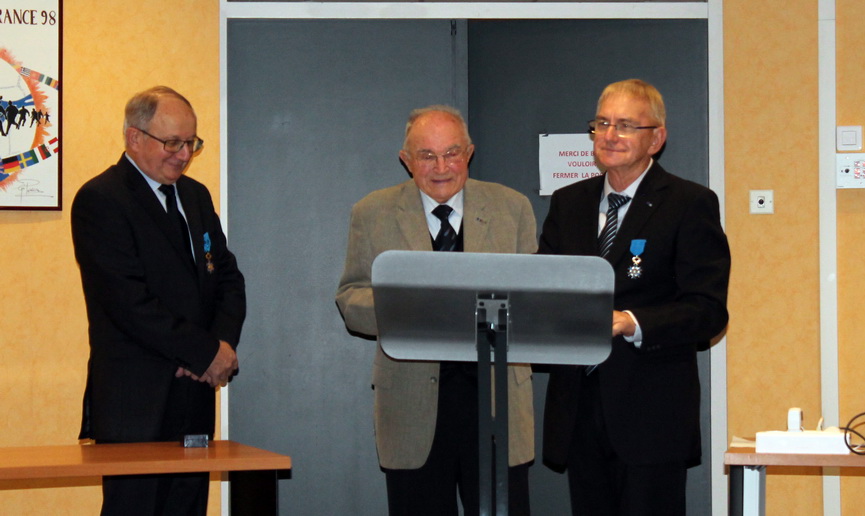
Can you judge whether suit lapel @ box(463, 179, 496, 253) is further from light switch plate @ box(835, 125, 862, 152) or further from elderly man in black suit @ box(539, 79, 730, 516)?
light switch plate @ box(835, 125, 862, 152)

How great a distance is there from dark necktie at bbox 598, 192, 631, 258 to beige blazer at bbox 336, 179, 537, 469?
0.40 metres

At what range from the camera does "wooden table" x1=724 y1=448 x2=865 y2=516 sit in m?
2.29

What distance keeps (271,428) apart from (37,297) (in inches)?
44.3

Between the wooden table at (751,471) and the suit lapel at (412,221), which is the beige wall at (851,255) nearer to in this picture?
the wooden table at (751,471)

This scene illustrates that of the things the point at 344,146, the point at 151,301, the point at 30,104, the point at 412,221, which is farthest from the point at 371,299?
the point at 30,104

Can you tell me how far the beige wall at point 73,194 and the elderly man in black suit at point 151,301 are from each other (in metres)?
0.84

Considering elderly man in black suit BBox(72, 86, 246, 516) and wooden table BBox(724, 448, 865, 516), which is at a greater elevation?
elderly man in black suit BBox(72, 86, 246, 516)

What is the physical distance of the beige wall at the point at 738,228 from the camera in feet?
13.1

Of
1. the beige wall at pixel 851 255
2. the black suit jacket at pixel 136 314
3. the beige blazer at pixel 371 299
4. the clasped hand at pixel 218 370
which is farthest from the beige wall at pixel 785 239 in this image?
the black suit jacket at pixel 136 314

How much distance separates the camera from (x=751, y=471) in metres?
2.34

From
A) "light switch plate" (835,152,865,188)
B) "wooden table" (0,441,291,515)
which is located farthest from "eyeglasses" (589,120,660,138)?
"light switch plate" (835,152,865,188)

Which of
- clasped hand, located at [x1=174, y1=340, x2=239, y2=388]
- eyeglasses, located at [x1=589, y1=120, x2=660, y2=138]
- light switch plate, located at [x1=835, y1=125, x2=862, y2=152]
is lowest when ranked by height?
clasped hand, located at [x1=174, y1=340, x2=239, y2=388]

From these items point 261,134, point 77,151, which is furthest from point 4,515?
point 261,134

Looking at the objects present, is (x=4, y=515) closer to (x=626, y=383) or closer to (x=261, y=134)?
(x=261, y=134)
